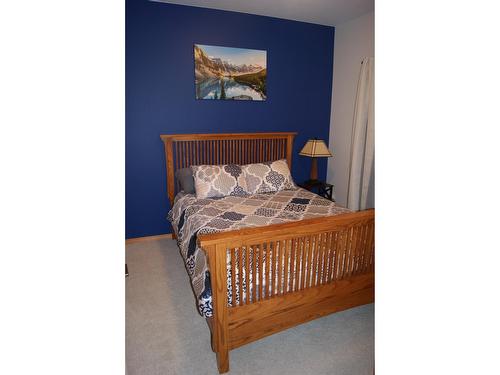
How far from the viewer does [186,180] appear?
Result: 311cm

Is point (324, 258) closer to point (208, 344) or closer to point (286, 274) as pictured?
point (286, 274)

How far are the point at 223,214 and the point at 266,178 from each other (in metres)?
0.84

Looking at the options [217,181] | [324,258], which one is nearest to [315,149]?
[217,181]

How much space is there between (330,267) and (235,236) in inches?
30.2

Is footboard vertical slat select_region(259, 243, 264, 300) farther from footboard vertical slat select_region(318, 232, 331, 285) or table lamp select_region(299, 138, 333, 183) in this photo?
table lamp select_region(299, 138, 333, 183)

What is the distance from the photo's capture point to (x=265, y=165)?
3299 mm

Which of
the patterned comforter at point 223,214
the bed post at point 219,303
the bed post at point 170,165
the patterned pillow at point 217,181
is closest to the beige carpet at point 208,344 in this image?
the bed post at point 219,303

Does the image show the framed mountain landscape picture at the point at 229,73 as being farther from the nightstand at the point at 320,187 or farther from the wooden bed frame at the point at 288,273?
the wooden bed frame at the point at 288,273

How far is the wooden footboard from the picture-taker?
5.38 feet

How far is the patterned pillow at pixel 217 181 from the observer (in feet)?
9.80

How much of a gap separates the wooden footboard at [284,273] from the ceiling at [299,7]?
2.22 metres

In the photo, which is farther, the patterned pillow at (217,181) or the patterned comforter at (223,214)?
the patterned pillow at (217,181)
